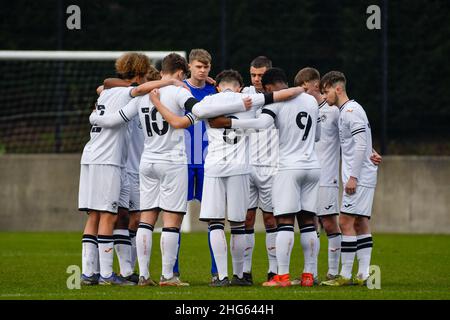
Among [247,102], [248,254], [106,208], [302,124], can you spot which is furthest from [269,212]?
[106,208]

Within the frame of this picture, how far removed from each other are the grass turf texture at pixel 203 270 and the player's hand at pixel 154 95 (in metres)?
1.78

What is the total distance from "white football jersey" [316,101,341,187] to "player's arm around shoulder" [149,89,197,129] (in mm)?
1711

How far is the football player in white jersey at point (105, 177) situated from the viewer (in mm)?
10891

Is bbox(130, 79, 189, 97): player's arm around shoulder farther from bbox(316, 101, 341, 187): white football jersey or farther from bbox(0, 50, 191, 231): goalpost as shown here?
bbox(0, 50, 191, 231): goalpost

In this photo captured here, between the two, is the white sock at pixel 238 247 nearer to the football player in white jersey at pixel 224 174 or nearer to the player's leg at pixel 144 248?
the football player in white jersey at pixel 224 174

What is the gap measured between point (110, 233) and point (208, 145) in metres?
1.30

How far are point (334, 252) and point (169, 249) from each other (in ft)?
6.23

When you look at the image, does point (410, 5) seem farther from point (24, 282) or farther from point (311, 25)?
point (24, 282)

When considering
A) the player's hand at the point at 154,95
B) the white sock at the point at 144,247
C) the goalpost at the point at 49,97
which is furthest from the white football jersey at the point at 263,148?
the goalpost at the point at 49,97

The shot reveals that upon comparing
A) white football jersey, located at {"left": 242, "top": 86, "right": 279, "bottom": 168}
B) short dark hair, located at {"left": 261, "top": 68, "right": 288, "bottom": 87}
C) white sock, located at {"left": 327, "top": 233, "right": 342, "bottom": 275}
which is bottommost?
white sock, located at {"left": 327, "top": 233, "right": 342, "bottom": 275}

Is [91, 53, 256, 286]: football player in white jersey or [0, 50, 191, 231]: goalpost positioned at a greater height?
[0, 50, 191, 231]: goalpost

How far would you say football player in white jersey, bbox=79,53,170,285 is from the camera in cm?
1089

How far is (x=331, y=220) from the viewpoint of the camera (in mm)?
11492

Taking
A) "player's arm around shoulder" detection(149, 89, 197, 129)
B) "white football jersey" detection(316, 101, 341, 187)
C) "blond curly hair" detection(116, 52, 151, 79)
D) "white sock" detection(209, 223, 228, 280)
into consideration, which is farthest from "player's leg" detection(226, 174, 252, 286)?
"blond curly hair" detection(116, 52, 151, 79)
